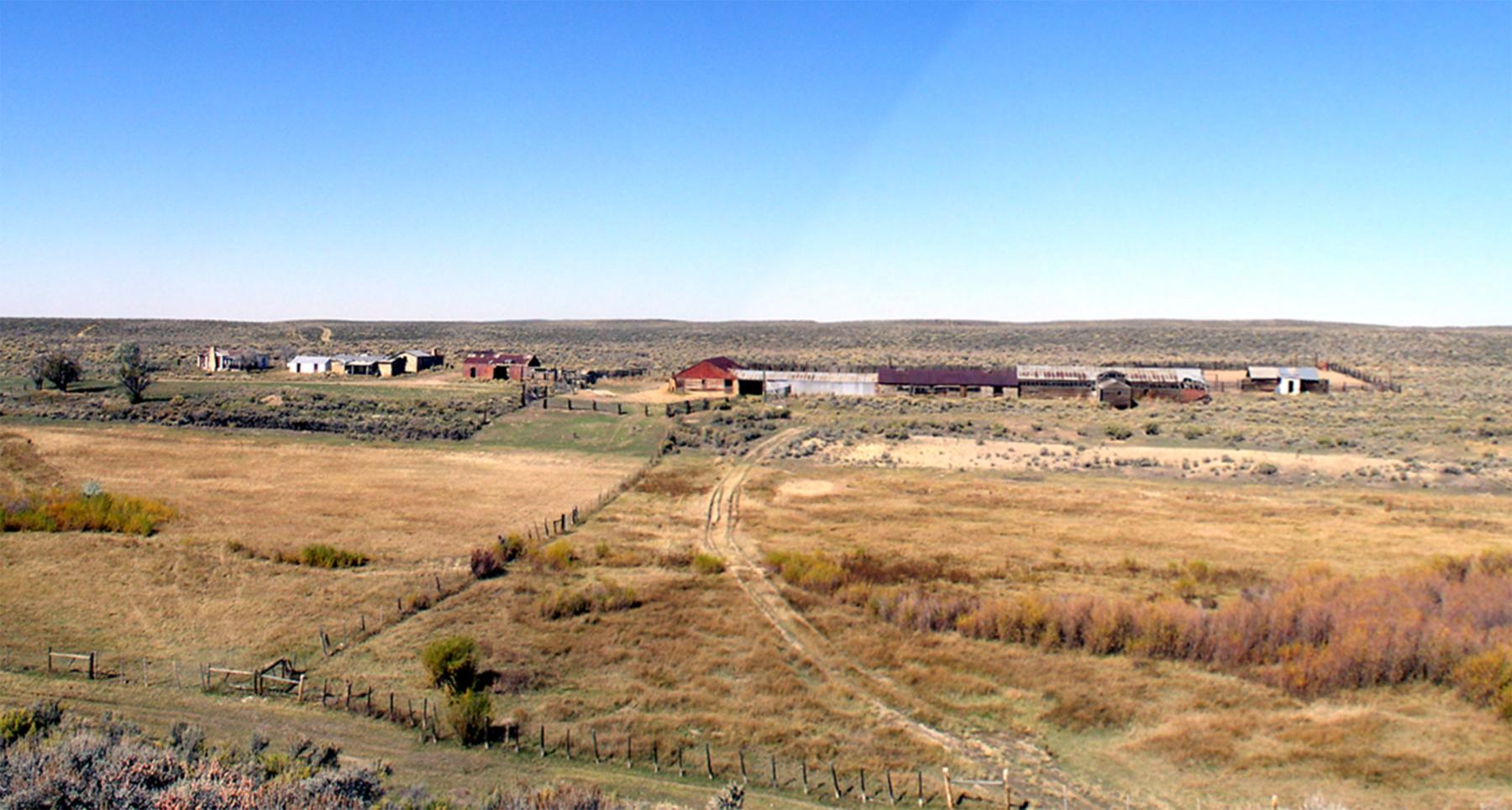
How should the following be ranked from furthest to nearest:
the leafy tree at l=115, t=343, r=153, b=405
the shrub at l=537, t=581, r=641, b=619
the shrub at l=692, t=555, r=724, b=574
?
the leafy tree at l=115, t=343, r=153, b=405 < the shrub at l=692, t=555, r=724, b=574 < the shrub at l=537, t=581, r=641, b=619

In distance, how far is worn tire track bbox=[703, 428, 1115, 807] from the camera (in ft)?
48.4

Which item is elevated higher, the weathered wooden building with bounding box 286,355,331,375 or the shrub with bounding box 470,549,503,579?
the weathered wooden building with bounding box 286,355,331,375

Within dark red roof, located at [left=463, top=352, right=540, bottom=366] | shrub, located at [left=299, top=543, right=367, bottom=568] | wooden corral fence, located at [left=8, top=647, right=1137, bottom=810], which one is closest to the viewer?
wooden corral fence, located at [left=8, top=647, right=1137, bottom=810]

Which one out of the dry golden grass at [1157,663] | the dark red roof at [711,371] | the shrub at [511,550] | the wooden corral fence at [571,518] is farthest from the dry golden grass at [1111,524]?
the dark red roof at [711,371]

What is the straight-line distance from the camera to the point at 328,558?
27.2 metres

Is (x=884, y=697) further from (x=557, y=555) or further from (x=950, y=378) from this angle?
(x=950, y=378)

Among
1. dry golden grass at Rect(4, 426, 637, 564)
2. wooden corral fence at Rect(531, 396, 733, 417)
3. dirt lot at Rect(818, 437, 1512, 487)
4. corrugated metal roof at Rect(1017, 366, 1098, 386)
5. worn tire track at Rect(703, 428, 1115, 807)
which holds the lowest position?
worn tire track at Rect(703, 428, 1115, 807)

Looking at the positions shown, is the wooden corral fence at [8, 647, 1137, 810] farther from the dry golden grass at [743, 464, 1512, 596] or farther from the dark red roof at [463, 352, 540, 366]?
the dark red roof at [463, 352, 540, 366]

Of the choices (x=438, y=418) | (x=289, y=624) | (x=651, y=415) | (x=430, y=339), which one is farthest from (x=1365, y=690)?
(x=430, y=339)

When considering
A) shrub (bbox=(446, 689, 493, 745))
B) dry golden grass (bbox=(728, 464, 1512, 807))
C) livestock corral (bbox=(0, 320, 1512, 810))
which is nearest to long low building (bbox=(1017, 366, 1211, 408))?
livestock corral (bbox=(0, 320, 1512, 810))

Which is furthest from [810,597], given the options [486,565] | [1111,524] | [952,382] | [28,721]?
[952,382]

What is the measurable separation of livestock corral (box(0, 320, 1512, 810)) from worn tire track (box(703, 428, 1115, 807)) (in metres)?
0.08

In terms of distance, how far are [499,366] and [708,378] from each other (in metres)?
22.0

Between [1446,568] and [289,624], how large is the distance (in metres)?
28.2
